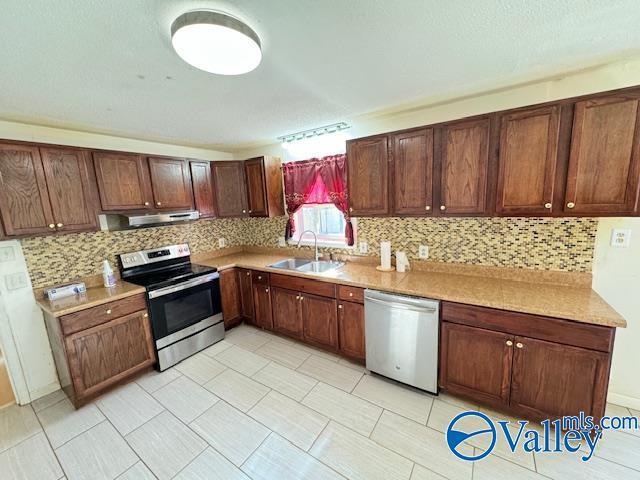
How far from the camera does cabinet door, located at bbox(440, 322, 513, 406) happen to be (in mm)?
1774

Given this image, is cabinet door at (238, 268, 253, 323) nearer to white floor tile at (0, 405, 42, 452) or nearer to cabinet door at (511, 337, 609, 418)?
white floor tile at (0, 405, 42, 452)

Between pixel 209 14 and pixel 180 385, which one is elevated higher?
pixel 209 14

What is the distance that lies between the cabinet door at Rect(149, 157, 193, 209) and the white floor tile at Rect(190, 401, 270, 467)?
210 cm

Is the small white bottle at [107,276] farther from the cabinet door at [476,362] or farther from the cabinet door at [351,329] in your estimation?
the cabinet door at [476,362]

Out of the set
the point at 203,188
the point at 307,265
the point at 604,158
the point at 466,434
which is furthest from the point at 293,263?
the point at 604,158

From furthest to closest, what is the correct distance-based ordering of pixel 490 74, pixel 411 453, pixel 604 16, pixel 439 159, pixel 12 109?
pixel 439 159 < pixel 12 109 < pixel 490 74 < pixel 411 453 < pixel 604 16

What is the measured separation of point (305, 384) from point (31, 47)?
2732mm

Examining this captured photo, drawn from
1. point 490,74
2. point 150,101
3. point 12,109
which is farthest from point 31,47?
point 490,74

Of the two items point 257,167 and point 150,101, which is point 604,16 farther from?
point 257,167

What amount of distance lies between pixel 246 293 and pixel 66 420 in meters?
1.81

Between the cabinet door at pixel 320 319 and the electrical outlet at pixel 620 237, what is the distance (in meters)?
2.13

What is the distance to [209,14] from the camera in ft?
3.44

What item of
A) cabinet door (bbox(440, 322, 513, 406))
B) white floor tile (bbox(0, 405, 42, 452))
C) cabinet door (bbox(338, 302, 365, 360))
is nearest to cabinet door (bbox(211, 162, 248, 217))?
cabinet door (bbox(338, 302, 365, 360))

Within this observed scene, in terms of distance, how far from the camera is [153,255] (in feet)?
9.68
